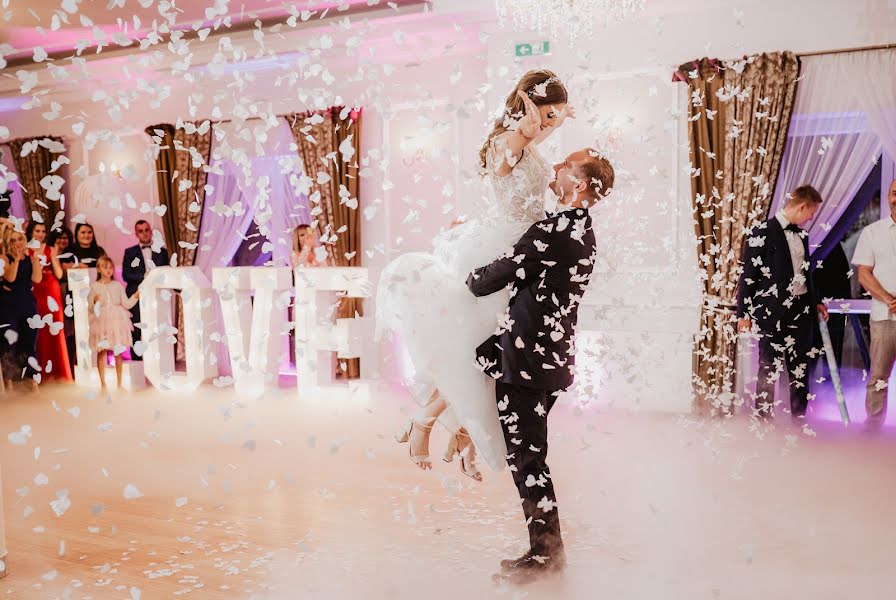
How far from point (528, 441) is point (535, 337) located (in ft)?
1.25

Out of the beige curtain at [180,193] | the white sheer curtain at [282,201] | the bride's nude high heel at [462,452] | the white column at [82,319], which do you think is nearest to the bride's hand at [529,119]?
the bride's nude high heel at [462,452]

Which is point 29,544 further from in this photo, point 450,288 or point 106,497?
point 450,288

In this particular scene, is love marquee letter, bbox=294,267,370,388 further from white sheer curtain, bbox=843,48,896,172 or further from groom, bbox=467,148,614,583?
white sheer curtain, bbox=843,48,896,172

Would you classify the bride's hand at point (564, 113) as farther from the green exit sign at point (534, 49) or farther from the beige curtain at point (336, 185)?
the beige curtain at point (336, 185)

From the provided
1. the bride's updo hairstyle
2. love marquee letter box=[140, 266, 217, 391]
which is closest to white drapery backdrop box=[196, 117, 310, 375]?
love marquee letter box=[140, 266, 217, 391]

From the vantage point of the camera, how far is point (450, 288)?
271cm

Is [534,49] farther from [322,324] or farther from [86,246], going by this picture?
[86,246]

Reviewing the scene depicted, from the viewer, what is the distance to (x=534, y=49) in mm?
5879

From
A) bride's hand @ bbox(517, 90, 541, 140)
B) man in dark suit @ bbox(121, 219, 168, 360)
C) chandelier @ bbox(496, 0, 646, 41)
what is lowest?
man in dark suit @ bbox(121, 219, 168, 360)

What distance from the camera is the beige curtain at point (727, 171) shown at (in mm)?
5398

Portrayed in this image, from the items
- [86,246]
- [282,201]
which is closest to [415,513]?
[282,201]

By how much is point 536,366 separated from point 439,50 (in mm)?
4817

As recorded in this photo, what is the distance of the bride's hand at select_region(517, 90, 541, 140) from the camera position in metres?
2.53

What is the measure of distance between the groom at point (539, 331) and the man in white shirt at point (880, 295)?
11.1 ft
